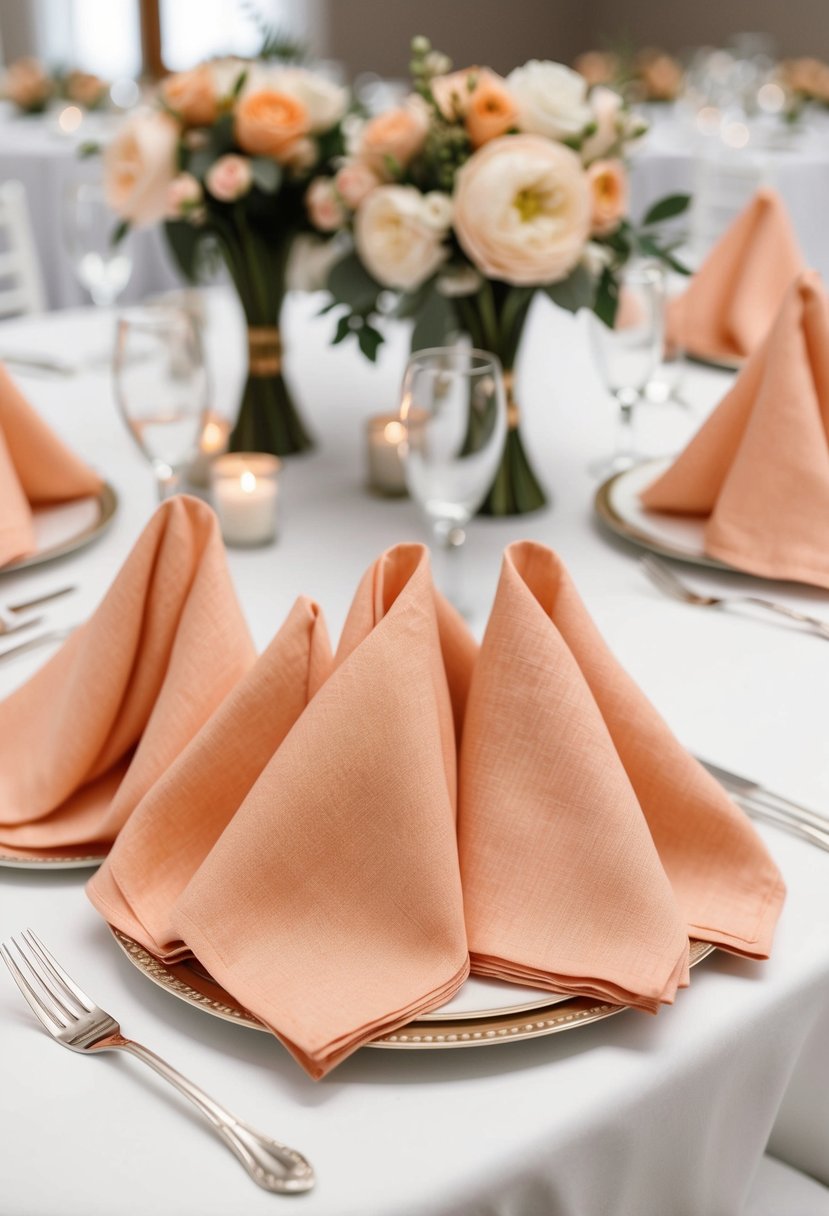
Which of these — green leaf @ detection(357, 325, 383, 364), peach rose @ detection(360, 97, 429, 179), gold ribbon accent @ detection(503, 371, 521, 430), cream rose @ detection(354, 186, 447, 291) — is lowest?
gold ribbon accent @ detection(503, 371, 521, 430)

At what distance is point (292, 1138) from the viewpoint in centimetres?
58

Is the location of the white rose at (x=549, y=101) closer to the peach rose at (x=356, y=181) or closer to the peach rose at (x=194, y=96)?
the peach rose at (x=356, y=181)

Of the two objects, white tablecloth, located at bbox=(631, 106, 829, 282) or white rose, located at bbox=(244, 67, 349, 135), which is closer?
white rose, located at bbox=(244, 67, 349, 135)

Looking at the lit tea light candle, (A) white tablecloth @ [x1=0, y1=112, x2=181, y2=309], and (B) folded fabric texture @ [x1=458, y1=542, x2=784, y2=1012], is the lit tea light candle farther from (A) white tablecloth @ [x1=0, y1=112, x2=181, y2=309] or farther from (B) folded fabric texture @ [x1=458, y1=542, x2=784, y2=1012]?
(A) white tablecloth @ [x1=0, y1=112, x2=181, y2=309]

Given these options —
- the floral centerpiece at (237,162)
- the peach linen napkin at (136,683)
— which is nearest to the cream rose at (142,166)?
the floral centerpiece at (237,162)

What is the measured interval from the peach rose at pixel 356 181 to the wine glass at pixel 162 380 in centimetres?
21

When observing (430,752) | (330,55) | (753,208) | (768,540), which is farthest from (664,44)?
(430,752)

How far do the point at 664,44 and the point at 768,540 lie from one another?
8.40 metres

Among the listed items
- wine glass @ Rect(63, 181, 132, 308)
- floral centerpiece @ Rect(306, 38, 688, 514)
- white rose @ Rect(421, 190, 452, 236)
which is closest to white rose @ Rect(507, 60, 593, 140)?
floral centerpiece @ Rect(306, 38, 688, 514)

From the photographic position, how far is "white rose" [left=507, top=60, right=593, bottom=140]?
4.00 ft

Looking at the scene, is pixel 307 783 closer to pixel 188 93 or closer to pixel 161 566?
pixel 161 566

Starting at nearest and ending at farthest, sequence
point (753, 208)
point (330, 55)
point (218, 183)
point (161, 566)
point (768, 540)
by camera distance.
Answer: point (161, 566) → point (768, 540) → point (218, 183) → point (753, 208) → point (330, 55)

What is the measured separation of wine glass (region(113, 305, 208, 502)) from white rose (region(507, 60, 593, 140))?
37 centimetres

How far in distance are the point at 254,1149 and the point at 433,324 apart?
34.3 inches
